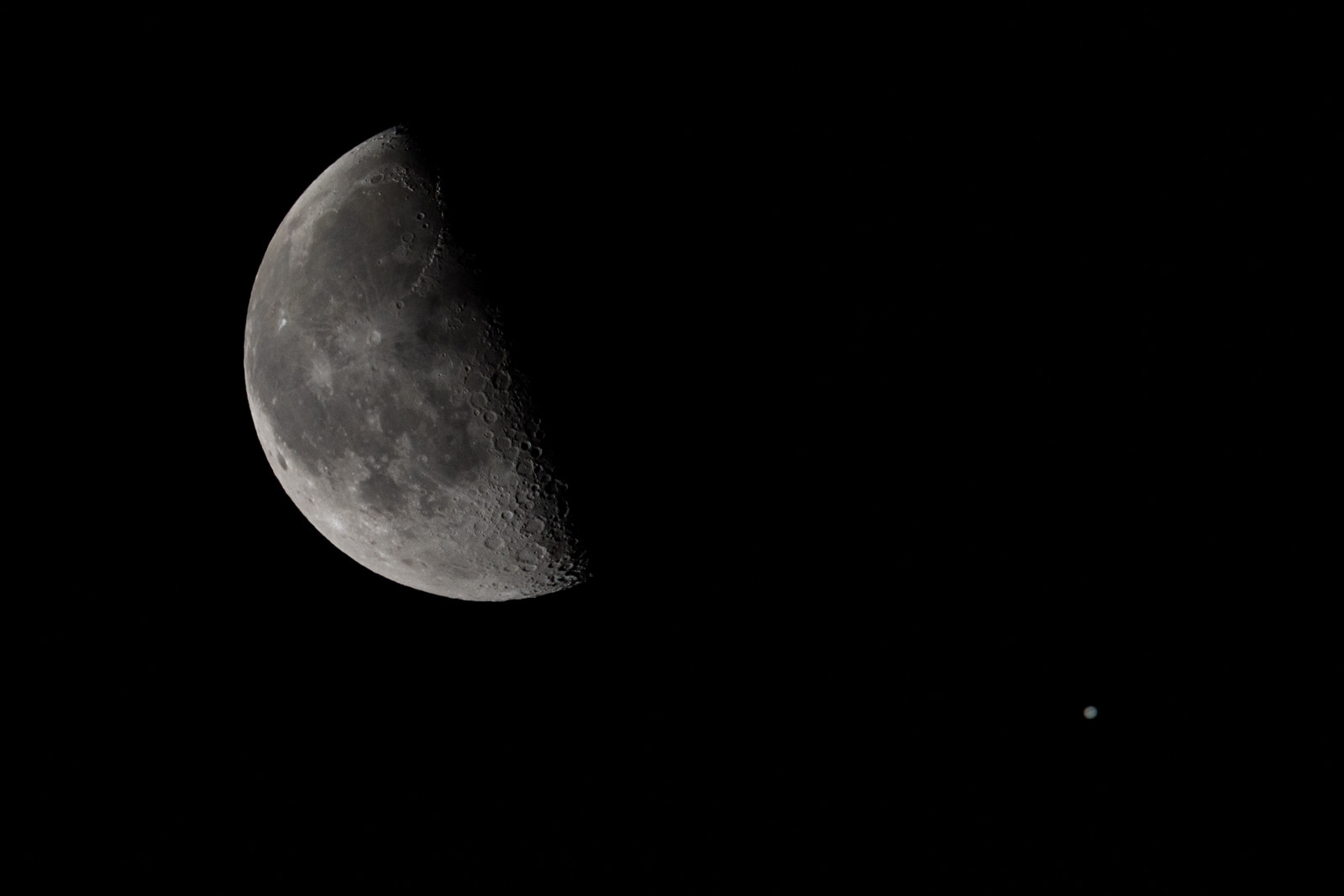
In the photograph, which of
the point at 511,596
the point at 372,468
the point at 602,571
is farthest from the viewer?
the point at 511,596

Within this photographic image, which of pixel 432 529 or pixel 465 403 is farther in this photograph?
pixel 432 529

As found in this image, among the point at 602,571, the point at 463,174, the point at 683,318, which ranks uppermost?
the point at 463,174

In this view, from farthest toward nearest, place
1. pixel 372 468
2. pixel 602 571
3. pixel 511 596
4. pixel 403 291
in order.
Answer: pixel 511 596
pixel 602 571
pixel 372 468
pixel 403 291

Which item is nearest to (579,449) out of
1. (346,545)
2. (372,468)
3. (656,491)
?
(656,491)

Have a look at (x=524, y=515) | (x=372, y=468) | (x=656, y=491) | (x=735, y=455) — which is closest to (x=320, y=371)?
(x=372, y=468)

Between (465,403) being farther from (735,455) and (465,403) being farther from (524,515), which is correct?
(735,455)

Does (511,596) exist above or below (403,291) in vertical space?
below
